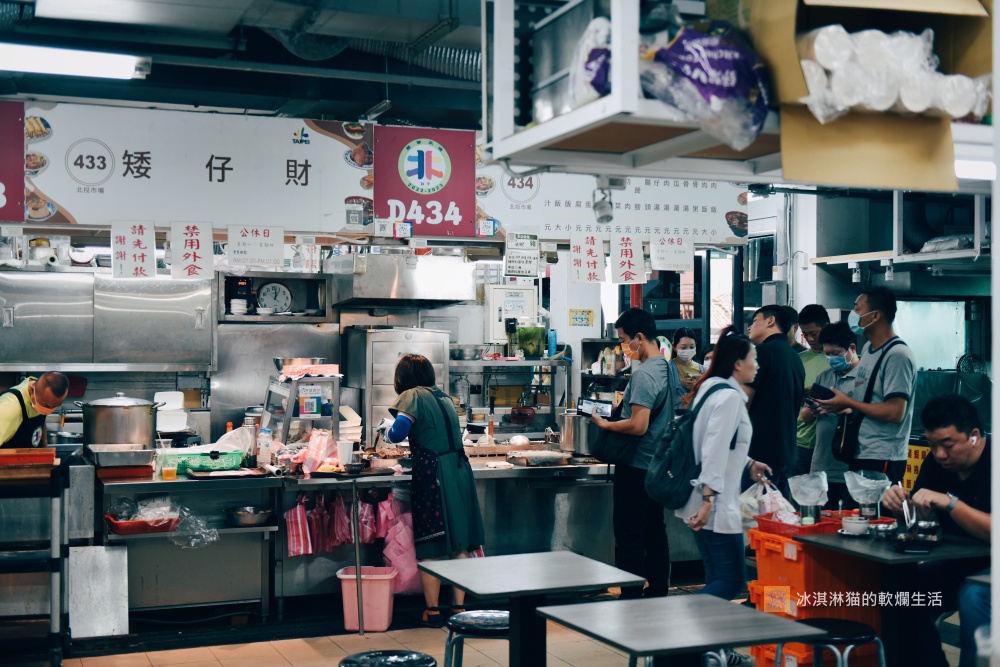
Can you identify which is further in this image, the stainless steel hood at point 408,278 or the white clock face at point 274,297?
the white clock face at point 274,297

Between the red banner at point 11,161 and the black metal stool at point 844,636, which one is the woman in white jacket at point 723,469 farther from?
the red banner at point 11,161

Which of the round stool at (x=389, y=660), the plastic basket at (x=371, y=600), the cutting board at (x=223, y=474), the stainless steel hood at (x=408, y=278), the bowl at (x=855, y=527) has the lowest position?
the plastic basket at (x=371, y=600)

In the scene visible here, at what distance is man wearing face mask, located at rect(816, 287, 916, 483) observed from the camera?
581 cm

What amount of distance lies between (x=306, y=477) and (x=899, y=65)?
4.72 meters

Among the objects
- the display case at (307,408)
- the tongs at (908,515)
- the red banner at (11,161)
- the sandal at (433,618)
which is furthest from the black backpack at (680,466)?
the red banner at (11,161)

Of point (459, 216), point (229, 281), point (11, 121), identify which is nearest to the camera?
point (11, 121)

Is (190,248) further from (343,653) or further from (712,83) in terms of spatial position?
(712,83)

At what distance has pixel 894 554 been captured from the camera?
13.6 ft

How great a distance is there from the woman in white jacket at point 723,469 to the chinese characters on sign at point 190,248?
3316 millimetres

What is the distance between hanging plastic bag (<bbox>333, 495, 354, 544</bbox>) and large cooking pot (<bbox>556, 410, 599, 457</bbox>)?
1800 millimetres

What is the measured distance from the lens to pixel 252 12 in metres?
6.29

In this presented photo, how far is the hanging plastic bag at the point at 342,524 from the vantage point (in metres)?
6.62

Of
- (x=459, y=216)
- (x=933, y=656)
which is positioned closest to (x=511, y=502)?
(x=459, y=216)

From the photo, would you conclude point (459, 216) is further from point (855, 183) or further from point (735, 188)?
point (855, 183)
